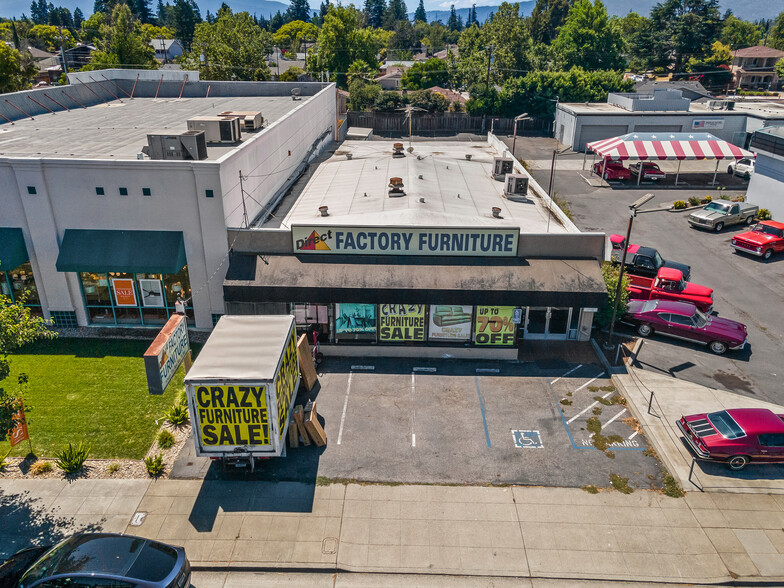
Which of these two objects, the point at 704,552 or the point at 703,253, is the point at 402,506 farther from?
the point at 703,253

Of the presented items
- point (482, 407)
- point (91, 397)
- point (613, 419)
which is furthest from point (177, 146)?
point (613, 419)

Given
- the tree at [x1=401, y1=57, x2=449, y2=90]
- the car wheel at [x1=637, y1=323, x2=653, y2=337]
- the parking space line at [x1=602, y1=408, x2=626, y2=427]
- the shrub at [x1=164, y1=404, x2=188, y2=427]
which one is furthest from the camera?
the tree at [x1=401, y1=57, x2=449, y2=90]

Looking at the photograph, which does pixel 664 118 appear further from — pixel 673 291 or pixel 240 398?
pixel 240 398

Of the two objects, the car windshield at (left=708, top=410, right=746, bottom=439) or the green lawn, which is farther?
→ the green lawn

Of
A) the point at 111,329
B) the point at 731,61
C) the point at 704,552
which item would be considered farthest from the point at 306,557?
the point at 731,61

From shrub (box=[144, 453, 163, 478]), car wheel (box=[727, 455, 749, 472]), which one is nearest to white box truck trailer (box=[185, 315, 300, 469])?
shrub (box=[144, 453, 163, 478])

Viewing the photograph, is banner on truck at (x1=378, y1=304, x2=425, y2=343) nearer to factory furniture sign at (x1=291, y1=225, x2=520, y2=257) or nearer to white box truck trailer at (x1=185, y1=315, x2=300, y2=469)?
factory furniture sign at (x1=291, y1=225, x2=520, y2=257)
